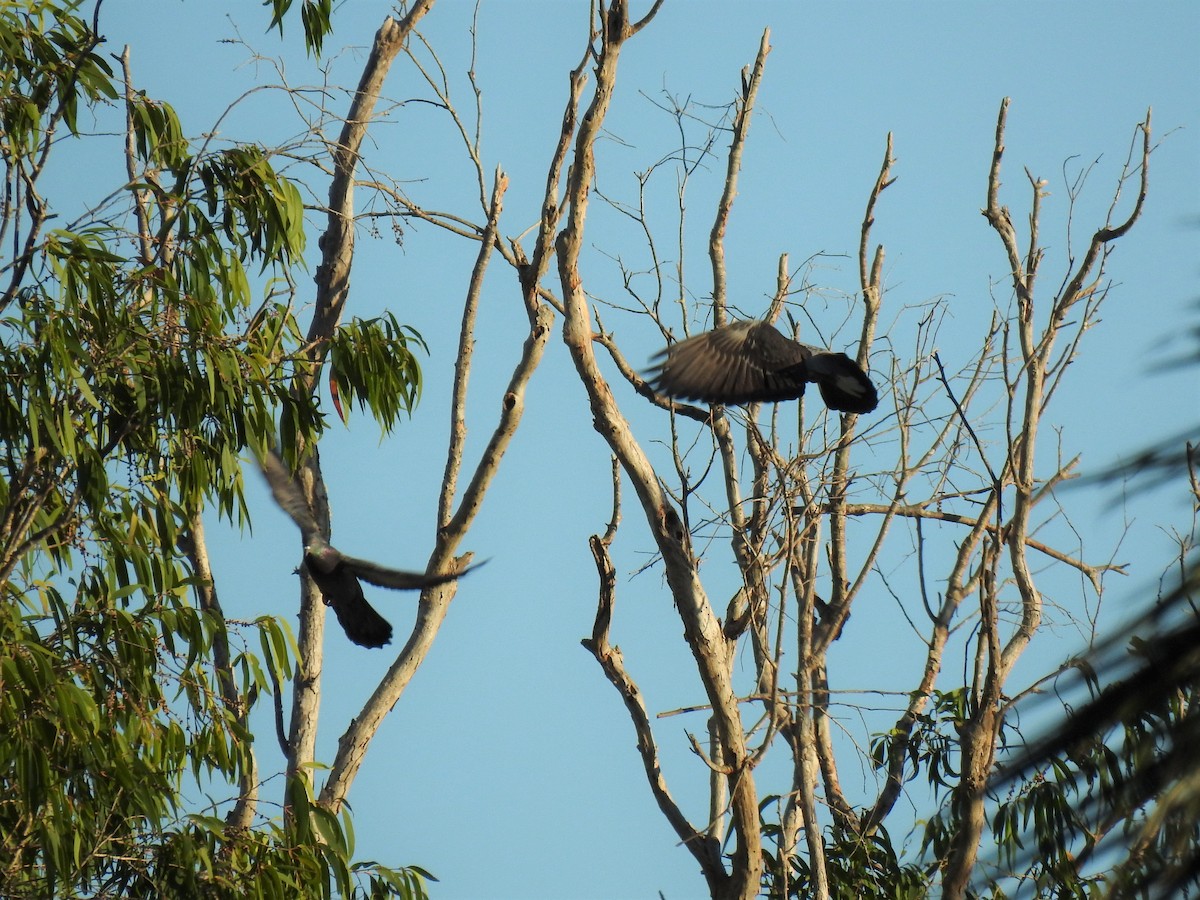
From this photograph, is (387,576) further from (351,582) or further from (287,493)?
(287,493)

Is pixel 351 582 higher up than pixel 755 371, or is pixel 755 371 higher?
pixel 755 371

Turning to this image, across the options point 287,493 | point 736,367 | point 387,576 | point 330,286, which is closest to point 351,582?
point 387,576

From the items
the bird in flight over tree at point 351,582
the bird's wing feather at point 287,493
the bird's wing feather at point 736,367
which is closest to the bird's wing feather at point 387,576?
the bird in flight over tree at point 351,582

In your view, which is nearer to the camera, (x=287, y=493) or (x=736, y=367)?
(x=736, y=367)

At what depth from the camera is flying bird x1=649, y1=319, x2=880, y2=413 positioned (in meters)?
5.18

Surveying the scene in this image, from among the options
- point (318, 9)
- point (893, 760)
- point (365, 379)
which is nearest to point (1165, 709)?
point (893, 760)

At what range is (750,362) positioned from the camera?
5.37 metres

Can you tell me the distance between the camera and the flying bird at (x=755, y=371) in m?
5.18

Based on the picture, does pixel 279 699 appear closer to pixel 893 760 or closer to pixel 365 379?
pixel 365 379

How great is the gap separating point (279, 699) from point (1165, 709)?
19.2ft

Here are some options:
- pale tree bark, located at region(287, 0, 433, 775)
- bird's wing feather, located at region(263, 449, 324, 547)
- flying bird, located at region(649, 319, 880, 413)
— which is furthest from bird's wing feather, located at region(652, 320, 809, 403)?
pale tree bark, located at region(287, 0, 433, 775)

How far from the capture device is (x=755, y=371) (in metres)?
5.33

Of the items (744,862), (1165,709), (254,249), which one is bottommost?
(1165,709)

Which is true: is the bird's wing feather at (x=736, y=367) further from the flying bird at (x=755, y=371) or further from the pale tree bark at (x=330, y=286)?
the pale tree bark at (x=330, y=286)
